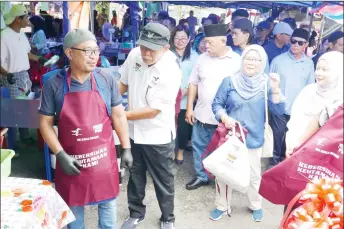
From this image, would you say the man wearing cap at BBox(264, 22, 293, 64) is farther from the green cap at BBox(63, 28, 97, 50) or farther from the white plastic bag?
the green cap at BBox(63, 28, 97, 50)

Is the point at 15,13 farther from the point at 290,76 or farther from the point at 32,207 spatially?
the point at 290,76

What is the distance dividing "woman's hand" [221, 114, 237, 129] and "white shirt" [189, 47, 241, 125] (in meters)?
0.66

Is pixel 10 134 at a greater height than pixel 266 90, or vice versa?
pixel 266 90

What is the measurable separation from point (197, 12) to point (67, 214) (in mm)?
12702

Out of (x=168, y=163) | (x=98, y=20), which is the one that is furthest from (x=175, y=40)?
(x=98, y=20)

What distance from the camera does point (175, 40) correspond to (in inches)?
166

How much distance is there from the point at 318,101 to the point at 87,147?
→ 1.28 metres

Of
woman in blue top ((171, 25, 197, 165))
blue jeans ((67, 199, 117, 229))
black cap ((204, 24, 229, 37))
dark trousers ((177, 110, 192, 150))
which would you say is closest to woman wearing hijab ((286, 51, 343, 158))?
blue jeans ((67, 199, 117, 229))

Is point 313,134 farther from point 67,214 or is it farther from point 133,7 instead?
point 133,7

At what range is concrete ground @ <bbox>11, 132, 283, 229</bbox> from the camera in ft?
10.7

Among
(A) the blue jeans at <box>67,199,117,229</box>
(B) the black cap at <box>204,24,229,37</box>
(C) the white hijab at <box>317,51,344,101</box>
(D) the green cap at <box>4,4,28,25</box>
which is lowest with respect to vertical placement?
(A) the blue jeans at <box>67,199,117,229</box>

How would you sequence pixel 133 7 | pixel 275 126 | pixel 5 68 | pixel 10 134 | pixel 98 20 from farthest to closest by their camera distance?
pixel 98 20 → pixel 133 7 → pixel 10 134 → pixel 275 126 → pixel 5 68

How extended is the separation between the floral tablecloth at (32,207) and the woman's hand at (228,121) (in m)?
1.29

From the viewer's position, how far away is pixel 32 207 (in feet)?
6.41
